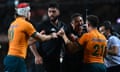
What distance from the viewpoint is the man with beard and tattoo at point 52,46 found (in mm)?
11656

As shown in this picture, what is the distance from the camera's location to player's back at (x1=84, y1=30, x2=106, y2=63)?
10.8 metres

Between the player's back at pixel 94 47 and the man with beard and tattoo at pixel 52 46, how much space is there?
0.87 metres

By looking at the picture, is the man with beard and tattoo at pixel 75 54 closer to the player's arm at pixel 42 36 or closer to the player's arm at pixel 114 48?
the player's arm at pixel 42 36

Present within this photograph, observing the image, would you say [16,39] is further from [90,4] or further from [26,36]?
[90,4]

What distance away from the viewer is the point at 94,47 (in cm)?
1087

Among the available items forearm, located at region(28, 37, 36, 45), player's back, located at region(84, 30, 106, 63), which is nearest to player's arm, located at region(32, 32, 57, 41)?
forearm, located at region(28, 37, 36, 45)

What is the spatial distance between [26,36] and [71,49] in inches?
34.4

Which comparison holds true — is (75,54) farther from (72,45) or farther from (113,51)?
(113,51)

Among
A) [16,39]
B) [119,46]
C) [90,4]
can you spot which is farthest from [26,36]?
[90,4]

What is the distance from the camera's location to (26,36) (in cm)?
1091

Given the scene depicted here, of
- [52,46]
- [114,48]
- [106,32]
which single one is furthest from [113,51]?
[52,46]

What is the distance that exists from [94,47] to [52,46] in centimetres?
113

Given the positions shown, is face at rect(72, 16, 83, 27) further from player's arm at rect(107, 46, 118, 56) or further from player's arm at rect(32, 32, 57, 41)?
player's arm at rect(107, 46, 118, 56)

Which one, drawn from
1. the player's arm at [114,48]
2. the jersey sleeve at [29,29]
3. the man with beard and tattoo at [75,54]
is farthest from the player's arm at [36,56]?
the player's arm at [114,48]
